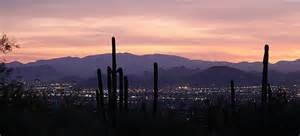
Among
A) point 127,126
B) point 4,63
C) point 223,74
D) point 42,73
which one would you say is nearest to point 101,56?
point 42,73

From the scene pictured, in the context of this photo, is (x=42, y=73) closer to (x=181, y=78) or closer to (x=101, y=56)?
(x=101, y=56)

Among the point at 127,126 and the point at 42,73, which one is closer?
the point at 127,126

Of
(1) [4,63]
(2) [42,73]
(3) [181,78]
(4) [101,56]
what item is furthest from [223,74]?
(1) [4,63]

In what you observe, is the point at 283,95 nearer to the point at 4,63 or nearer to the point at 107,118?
the point at 107,118

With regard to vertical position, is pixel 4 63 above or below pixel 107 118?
above

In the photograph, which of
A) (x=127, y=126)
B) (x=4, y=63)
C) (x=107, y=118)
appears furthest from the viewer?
(x=4, y=63)

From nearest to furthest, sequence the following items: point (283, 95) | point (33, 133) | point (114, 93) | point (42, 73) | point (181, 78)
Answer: point (33, 133)
point (114, 93)
point (283, 95)
point (181, 78)
point (42, 73)
